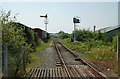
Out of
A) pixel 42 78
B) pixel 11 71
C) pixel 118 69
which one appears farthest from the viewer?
pixel 118 69

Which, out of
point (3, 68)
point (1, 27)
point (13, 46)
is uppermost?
point (1, 27)

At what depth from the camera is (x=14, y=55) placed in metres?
6.25

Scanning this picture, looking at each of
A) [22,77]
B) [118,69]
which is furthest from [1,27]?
[118,69]

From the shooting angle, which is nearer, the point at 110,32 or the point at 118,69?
the point at 118,69

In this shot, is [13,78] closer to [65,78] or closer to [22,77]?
[22,77]

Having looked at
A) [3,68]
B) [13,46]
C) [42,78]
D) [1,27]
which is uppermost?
[1,27]

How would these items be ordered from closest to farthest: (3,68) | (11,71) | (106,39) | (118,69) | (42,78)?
(3,68), (11,71), (42,78), (118,69), (106,39)

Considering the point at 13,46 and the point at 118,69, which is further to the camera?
the point at 118,69

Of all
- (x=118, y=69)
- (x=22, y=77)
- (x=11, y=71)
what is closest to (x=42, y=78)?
(x=22, y=77)

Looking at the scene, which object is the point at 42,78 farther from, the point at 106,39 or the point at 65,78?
the point at 106,39

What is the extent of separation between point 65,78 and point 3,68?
2.34 m

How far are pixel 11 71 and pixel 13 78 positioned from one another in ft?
0.88

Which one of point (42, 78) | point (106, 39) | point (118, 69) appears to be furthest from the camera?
point (106, 39)

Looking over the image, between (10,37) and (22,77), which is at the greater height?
(10,37)
